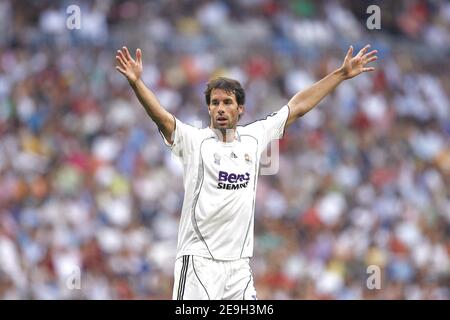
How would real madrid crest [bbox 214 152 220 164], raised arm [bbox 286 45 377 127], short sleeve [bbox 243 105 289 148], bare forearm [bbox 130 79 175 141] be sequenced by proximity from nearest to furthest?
1. bare forearm [bbox 130 79 175 141]
2. real madrid crest [bbox 214 152 220 164]
3. short sleeve [bbox 243 105 289 148]
4. raised arm [bbox 286 45 377 127]

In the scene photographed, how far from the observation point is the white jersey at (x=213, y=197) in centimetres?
814

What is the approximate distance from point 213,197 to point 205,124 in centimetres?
970

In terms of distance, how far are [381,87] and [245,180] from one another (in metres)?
12.2

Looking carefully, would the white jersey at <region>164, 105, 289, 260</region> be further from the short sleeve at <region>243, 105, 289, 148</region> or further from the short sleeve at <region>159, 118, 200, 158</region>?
the short sleeve at <region>243, 105, 289, 148</region>

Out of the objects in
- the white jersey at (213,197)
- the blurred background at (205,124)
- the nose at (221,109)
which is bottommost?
the white jersey at (213,197)

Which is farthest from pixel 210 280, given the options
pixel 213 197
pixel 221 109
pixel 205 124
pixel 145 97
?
pixel 205 124

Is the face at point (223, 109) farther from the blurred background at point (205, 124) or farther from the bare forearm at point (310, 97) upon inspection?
the blurred background at point (205, 124)

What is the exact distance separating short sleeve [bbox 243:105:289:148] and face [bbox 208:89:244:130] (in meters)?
0.27

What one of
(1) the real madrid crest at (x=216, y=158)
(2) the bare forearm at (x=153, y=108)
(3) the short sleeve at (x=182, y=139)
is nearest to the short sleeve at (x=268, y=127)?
(1) the real madrid crest at (x=216, y=158)

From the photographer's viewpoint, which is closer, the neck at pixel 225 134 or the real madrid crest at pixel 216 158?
the real madrid crest at pixel 216 158

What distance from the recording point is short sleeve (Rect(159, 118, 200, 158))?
816 cm

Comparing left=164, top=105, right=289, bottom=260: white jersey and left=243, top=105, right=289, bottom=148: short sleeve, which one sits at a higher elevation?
left=243, top=105, right=289, bottom=148: short sleeve

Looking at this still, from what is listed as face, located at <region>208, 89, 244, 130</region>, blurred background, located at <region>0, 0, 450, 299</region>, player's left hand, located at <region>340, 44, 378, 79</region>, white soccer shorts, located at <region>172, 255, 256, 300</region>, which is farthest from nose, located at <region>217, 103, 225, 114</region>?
blurred background, located at <region>0, 0, 450, 299</region>
